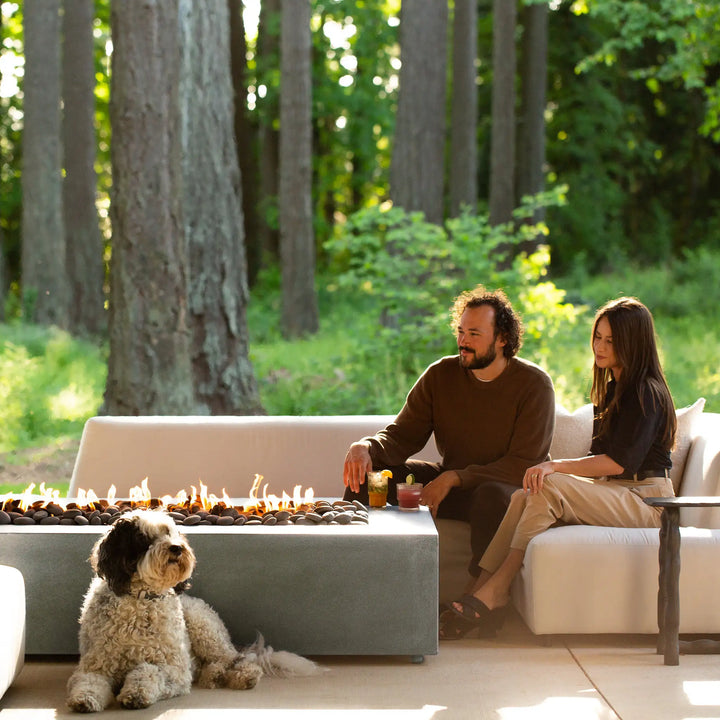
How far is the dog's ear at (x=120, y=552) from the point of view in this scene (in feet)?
12.5

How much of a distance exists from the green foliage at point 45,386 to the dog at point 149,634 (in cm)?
Answer: 545

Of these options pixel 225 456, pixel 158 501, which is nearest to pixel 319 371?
pixel 225 456

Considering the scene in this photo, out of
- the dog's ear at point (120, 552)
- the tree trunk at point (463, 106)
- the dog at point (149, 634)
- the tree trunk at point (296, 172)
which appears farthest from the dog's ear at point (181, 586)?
A: the tree trunk at point (463, 106)

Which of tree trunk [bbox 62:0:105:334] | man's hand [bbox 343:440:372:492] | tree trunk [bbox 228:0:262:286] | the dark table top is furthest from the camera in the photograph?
tree trunk [bbox 228:0:262:286]

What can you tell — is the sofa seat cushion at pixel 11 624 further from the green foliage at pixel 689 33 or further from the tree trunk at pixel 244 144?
the tree trunk at pixel 244 144

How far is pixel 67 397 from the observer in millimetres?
10344

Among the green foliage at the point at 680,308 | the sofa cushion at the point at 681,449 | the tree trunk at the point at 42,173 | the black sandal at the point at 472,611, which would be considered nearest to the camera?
the black sandal at the point at 472,611

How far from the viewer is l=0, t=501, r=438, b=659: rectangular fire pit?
4387mm

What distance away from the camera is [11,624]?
3949mm

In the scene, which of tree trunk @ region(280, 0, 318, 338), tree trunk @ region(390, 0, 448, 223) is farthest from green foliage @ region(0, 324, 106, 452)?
tree trunk @ region(390, 0, 448, 223)

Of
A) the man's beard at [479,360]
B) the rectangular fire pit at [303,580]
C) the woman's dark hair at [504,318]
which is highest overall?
the woman's dark hair at [504,318]

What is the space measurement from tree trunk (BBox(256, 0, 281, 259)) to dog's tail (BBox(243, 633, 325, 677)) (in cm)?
1495

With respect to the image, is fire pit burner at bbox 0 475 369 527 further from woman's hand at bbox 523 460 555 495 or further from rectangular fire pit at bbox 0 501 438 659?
woman's hand at bbox 523 460 555 495

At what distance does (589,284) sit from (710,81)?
3.82 metres
